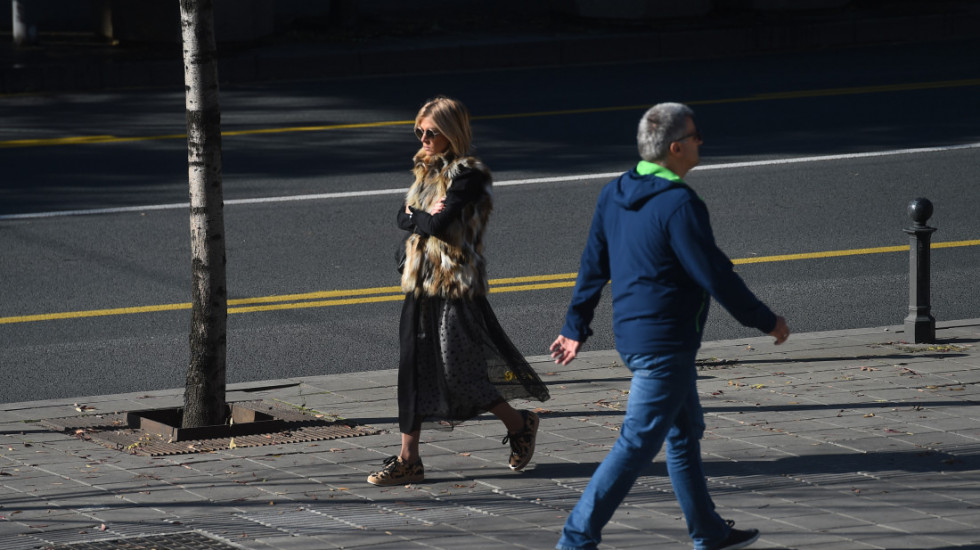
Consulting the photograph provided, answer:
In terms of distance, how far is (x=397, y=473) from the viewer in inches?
245

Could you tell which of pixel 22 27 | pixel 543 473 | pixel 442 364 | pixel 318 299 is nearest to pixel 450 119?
pixel 442 364

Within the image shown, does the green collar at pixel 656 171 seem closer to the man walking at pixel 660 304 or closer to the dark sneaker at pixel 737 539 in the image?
the man walking at pixel 660 304

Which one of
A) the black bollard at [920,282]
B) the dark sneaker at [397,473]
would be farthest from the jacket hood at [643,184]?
the black bollard at [920,282]

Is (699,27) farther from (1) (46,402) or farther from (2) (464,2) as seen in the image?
(1) (46,402)

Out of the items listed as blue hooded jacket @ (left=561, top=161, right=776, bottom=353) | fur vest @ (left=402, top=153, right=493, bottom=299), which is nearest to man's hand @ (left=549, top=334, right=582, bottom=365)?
blue hooded jacket @ (left=561, top=161, right=776, bottom=353)

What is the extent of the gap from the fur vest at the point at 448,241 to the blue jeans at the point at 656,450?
1.39 m

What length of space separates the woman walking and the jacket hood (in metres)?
1.29

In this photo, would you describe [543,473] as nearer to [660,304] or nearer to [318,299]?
[660,304]

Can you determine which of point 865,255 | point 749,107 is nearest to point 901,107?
point 749,107

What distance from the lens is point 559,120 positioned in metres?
16.1

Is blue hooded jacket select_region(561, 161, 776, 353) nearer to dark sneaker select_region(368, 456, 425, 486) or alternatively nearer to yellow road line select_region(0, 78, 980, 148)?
dark sneaker select_region(368, 456, 425, 486)

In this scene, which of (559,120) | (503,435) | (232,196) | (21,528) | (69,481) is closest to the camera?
(21,528)

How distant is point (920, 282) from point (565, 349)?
418cm

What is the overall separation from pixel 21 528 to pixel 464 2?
1898 cm
